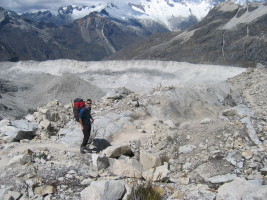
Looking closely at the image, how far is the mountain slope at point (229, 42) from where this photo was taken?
93.8 m

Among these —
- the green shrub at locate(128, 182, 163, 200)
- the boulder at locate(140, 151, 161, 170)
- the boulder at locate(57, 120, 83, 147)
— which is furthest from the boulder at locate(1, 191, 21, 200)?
the boulder at locate(57, 120, 83, 147)

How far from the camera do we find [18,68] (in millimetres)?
59156

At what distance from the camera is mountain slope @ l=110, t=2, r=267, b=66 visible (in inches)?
3691

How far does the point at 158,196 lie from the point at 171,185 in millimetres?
1132

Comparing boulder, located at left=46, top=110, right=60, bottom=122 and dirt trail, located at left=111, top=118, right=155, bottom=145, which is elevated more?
boulder, located at left=46, top=110, right=60, bottom=122

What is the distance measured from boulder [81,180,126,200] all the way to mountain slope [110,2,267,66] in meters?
79.5

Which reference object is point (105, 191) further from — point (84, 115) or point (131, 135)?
point (131, 135)

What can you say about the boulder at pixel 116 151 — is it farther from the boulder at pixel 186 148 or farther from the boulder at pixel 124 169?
the boulder at pixel 186 148

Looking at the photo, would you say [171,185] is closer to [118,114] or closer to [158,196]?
[158,196]

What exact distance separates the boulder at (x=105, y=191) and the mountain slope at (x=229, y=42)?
261 ft

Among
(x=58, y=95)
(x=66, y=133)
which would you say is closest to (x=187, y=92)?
(x=66, y=133)

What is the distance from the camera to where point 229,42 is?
104 meters

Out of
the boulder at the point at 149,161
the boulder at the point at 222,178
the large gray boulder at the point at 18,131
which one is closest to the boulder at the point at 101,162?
the boulder at the point at 149,161

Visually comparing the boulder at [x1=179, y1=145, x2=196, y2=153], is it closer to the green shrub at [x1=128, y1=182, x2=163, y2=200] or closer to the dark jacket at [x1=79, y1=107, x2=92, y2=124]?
the dark jacket at [x1=79, y1=107, x2=92, y2=124]
